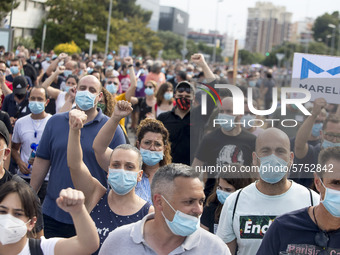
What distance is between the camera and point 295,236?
355 centimetres

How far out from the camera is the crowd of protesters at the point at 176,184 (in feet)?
11.1

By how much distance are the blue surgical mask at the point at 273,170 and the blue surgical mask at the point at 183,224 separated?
103 centimetres

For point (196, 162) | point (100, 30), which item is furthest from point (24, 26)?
point (196, 162)

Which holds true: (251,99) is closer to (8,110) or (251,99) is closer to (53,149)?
(53,149)

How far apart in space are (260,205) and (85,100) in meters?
2.18

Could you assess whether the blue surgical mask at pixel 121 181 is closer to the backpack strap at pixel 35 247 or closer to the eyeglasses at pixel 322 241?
the backpack strap at pixel 35 247

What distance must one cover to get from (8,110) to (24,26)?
142ft

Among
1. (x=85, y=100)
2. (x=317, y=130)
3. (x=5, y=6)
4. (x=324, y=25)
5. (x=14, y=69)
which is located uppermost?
(x=324, y=25)

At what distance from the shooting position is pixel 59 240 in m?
3.40

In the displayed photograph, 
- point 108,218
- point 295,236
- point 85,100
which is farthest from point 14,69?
point 295,236

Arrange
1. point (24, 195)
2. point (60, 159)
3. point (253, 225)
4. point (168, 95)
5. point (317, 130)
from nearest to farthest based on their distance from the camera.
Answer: point (24, 195), point (253, 225), point (60, 159), point (317, 130), point (168, 95)

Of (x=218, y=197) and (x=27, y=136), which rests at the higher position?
(x=27, y=136)

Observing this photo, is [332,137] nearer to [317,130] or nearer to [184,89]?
[317,130]

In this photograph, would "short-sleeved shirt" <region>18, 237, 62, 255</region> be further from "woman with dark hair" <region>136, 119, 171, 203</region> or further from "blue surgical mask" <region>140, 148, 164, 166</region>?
"blue surgical mask" <region>140, 148, 164, 166</region>
